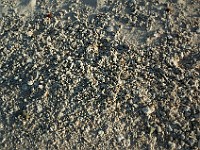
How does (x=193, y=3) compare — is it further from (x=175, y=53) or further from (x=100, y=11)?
(x=100, y=11)

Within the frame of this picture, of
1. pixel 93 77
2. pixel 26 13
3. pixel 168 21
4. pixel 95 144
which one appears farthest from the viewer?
pixel 26 13

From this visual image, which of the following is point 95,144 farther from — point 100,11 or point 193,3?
point 193,3

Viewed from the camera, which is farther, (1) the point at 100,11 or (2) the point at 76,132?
(1) the point at 100,11

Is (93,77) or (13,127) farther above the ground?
(93,77)

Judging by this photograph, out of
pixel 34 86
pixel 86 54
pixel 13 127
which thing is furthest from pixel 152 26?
pixel 13 127

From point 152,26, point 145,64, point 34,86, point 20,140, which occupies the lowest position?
point 20,140

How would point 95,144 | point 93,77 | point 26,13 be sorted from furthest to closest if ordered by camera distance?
point 26,13
point 93,77
point 95,144
